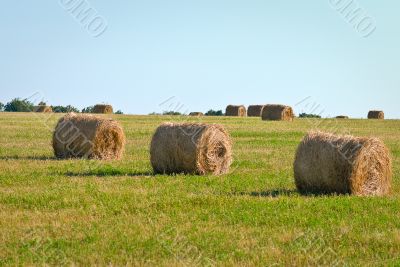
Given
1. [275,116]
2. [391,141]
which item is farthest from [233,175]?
[275,116]

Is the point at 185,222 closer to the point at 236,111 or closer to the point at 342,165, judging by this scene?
the point at 342,165

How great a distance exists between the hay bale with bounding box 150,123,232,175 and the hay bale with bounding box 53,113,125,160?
14.0 feet

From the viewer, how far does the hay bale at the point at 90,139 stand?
71.4 feet

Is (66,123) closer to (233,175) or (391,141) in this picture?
(233,175)

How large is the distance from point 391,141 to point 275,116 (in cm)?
2150

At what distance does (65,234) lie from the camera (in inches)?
391

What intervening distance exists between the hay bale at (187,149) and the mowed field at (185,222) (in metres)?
0.96

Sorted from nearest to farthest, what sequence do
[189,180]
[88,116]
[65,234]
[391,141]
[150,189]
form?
[65,234]
[150,189]
[189,180]
[88,116]
[391,141]

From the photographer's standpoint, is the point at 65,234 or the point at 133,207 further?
the point at 133,207

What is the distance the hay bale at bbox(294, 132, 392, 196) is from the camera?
1391cm

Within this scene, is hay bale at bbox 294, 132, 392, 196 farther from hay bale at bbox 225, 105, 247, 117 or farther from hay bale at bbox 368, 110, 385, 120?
hay bale at bbox 368, 110, 385, 120

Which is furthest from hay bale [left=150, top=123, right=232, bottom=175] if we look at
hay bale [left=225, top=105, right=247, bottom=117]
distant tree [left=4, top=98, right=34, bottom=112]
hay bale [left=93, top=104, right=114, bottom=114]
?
distant tree [left=4, top=98, right=34, bottom=112]

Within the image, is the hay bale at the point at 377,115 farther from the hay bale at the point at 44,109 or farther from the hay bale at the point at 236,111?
the hay bale at the point at 44,109

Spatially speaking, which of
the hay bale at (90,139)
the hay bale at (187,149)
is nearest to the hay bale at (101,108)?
the hay bale at (90,139)
